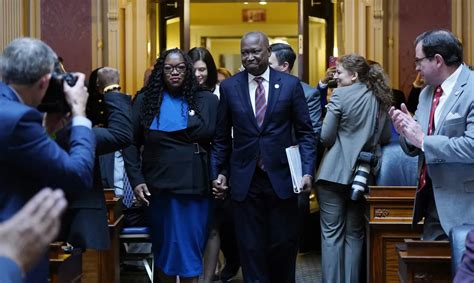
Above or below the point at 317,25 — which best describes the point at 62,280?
below

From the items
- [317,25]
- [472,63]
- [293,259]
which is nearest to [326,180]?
[293,259]

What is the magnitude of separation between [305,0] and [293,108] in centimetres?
580

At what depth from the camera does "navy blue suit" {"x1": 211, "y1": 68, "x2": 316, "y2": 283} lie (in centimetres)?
532

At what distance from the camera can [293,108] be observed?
541 centimetres

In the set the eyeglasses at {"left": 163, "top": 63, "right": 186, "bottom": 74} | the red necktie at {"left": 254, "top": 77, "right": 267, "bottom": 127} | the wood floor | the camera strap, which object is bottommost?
the wood floor

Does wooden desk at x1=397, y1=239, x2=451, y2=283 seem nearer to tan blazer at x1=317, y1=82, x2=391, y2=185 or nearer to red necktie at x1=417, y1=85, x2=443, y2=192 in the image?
red necktie at x1=417, y1=85, x2=443, y2=192

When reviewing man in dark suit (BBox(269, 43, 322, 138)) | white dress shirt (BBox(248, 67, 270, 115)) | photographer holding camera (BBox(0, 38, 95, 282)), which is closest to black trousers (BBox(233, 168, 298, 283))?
white dress shirt (BBox(248, 67, 270, 115))

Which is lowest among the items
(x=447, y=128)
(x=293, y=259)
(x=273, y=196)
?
(x=293, y=259)

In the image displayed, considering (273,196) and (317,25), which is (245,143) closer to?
(273,196)

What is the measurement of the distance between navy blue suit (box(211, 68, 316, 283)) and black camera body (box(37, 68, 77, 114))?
2309 mm

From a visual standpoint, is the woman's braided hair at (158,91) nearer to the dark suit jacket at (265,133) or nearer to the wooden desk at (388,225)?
the dark suit jacket at (265,133)

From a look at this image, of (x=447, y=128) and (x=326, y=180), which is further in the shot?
(x=326, y=180)

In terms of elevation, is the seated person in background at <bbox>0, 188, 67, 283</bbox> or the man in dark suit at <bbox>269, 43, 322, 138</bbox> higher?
the man in dark suit at <bbox>269, 43, 322, 138</bbox>

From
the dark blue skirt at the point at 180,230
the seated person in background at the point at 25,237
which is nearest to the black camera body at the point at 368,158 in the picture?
the dark blue skirt at the point at 180,230
